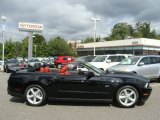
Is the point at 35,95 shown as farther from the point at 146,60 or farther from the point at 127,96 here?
the point at 146,60

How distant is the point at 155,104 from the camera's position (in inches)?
355

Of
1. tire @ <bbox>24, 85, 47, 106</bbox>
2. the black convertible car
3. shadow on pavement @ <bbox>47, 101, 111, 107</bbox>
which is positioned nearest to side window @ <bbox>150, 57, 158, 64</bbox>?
the black convertible car

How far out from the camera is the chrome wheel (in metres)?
8.55

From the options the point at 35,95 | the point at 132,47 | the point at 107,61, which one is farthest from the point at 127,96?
the point at 132,47

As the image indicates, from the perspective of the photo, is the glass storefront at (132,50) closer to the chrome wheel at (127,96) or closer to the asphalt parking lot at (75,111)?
the asphalt parking lot at (75,111)

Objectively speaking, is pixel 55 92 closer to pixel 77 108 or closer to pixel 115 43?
Result: pixel 77 108

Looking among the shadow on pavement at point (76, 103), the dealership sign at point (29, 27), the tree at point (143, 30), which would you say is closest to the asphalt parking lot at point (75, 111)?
the shadow on pavement at point (76, 103)

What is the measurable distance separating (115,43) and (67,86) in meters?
62.6

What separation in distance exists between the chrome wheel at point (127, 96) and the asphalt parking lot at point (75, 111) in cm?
22

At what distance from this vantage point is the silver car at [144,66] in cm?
1495

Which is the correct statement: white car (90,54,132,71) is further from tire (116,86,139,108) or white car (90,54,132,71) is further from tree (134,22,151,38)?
tree (134,22,151,38)

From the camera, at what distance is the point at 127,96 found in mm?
8555

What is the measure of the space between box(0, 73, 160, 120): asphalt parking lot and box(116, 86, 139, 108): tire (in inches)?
8.0

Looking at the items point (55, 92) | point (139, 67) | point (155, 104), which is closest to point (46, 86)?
point (55, 92)
